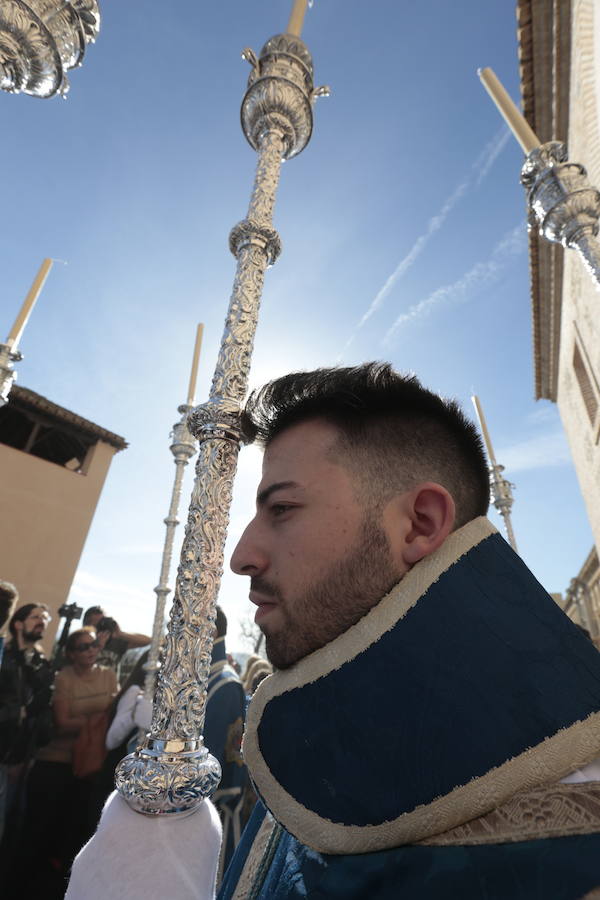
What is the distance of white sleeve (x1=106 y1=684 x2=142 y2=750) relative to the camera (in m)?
5.72

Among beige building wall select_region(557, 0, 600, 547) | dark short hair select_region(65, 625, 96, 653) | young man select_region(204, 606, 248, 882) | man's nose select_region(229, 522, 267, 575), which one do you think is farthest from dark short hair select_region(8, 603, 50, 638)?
beige building wall select_region(557, 0, 600, 547)

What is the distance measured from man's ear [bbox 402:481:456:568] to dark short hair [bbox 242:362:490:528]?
6 centimetres

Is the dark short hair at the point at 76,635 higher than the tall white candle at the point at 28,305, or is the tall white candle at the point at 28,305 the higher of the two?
the tall white candle at the point at 28,305

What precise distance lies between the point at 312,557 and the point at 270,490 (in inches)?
9.1

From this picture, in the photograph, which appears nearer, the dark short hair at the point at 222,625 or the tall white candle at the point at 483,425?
the dark short hair at the point at 222,625

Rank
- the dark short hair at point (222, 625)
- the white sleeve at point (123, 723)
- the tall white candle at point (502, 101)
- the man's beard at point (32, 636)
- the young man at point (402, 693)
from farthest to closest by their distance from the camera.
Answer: the man's beard at point (32, 636) < the white sleeve at point (123, 723) < the dark short hair at point (222, 625) < the tall white candle at point (502, 101) < the young man at point (402, 693)

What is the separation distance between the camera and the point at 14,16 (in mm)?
1850

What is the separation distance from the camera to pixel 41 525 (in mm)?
13984

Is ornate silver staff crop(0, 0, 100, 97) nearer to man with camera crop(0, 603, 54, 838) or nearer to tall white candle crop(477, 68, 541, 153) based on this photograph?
tall white candle crop(477, 68, 541, 153)

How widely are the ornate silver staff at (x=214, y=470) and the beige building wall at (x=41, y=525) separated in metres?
14.1

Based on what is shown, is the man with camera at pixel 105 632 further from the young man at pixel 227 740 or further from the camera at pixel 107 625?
the young man at pixel 227 740

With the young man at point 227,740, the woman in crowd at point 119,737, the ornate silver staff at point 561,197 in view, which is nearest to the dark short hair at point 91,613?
the woman in crowd at point 119,737

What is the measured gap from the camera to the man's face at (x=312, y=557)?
100cm

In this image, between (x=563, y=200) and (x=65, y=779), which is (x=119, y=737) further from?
(x=563, y=200)
